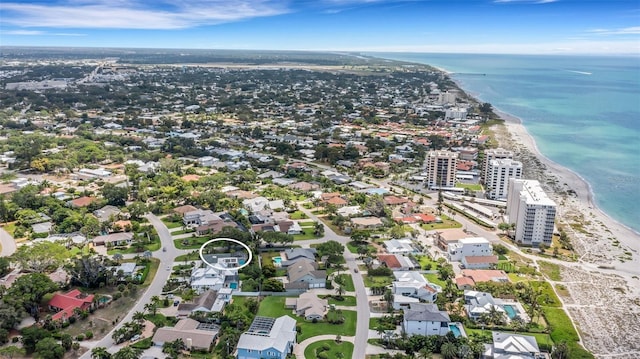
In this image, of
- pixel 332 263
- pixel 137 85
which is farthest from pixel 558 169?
pixel 137 85

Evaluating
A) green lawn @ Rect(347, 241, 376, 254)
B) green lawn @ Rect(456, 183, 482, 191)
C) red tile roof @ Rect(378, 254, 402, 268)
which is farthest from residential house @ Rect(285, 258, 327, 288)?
green lawn @ Rect(456, 183, 482, 191)

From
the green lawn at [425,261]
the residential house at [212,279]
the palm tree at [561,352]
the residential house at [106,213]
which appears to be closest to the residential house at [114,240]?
the residential house at [106,213]

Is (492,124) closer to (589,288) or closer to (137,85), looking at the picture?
(589,288)

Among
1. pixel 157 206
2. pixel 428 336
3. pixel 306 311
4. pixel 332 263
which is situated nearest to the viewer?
pixel 428 336

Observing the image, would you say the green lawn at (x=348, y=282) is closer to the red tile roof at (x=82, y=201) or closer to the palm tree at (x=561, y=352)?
the palm tree at (x=561, y=352)

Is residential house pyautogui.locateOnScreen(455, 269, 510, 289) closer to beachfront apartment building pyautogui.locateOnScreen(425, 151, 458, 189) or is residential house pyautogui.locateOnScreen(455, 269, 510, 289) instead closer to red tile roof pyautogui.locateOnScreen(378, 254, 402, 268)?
red tile roof pyautogui.locateOnScreen(378, 254, 402, 268)

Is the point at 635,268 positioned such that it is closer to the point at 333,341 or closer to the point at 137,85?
the point at 333,341

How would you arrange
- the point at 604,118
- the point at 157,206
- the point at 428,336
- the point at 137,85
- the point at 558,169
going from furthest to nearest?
the point at 137,85
the point at 604,118
the point at 558,169
the point at 157,206
the point at 428,336

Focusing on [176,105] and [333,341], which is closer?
[333,341]
